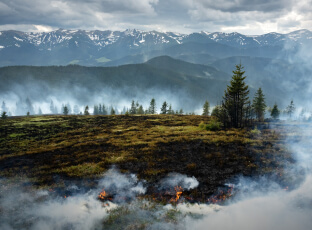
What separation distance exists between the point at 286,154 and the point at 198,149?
31.7 feet

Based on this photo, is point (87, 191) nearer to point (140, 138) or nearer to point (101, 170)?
point (101, 170)

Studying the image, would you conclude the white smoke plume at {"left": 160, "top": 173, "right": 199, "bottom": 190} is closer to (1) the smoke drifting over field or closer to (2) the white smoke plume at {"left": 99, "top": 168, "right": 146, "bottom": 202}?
(1) the smoke drifting over field

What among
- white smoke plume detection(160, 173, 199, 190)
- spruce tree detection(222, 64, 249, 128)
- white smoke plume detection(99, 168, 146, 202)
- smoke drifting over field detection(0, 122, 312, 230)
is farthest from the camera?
spruce tree detection(222, 64, 249, 128)

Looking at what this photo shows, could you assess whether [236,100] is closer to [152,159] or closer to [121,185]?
[152,159]

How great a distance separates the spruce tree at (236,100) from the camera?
127 feet

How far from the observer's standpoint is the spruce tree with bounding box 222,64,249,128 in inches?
1528

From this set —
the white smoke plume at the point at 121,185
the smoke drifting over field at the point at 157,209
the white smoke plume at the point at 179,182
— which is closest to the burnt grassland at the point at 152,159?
the white smoke plume at the point at 179,182

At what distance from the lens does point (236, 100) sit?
131 ft

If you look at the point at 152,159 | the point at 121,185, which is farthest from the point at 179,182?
the point at 152,159

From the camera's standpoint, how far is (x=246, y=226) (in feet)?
38.3

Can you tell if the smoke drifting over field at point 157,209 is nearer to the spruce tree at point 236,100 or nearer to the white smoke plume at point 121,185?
the white smoke plume at point 121,185

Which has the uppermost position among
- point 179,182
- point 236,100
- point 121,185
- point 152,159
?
point 236,100

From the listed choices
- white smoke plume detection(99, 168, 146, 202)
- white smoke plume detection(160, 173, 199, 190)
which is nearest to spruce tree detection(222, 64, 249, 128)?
white smoke plume detection(160, 173, 199, 190)

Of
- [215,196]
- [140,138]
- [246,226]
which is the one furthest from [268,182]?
[140,138]
